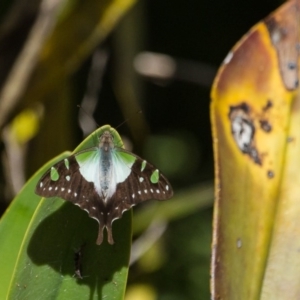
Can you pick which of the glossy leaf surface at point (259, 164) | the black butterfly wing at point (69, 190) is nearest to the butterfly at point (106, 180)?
the black butterfly wing at point (69, 190)

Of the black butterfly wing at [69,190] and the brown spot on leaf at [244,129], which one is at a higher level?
the brown spot on leaf at [244,129]

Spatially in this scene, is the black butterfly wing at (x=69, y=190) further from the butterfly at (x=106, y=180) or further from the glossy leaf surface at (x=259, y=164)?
the glossy leaf surface at (x=259, y=164)

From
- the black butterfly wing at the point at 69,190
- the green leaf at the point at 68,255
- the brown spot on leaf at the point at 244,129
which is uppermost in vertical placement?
the brown spot on leaf at the point at 244,129

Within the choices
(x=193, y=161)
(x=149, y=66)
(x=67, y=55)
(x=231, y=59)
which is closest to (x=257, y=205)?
(x=231, y=59)

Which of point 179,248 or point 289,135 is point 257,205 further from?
point 179,248

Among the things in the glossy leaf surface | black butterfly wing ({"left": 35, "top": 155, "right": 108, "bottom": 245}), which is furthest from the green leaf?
the glossy leaf surface

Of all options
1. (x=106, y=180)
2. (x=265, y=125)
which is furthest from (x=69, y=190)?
(x=265, y=125)
